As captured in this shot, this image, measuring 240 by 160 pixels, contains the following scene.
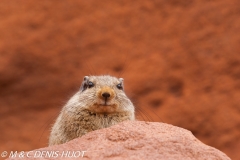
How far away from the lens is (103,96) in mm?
5273

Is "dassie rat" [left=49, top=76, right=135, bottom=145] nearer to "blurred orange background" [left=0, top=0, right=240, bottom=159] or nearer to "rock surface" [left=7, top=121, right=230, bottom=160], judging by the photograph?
"rock surface" [left=7, top=121, right=230, bottom=160]

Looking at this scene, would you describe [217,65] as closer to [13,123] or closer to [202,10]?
[202,10]

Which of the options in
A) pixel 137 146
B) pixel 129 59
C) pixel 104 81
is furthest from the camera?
pixel 129 59

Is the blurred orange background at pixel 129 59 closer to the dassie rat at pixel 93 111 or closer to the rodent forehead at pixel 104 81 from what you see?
the rodent forehead at pixel 104 81

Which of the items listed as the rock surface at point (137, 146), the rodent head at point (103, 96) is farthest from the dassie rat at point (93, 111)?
the rock surface at point (137, 146)

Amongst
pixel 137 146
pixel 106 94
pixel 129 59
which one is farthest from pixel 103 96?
pixel 129 59

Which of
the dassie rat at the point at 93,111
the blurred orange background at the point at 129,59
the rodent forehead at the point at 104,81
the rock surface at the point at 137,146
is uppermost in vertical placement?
the blurred orange background at the point at 129,59

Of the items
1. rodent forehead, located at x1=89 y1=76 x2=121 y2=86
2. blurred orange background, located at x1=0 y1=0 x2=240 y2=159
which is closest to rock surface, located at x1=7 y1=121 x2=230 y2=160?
rodent forehead, located at x1=89 y1=76 x2=121 y2=86

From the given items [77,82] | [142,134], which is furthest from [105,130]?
[77,82]

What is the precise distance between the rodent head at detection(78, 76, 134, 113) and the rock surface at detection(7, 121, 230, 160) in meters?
0.79

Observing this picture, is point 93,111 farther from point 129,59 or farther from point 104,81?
point 129,59

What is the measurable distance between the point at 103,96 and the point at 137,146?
1216 mm

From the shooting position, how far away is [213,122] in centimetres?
869

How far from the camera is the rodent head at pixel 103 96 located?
5.29 m
